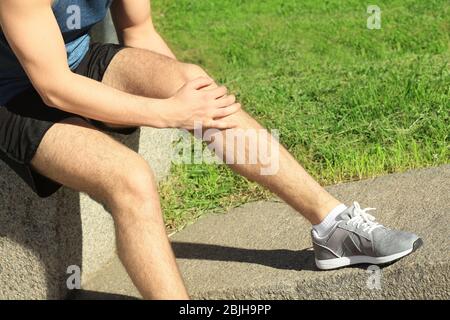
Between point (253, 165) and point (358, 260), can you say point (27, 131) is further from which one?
point (358, 260)

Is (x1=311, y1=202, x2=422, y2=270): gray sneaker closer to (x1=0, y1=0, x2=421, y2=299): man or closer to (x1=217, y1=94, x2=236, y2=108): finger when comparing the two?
(x1=0, y1=0, x2=421, y2=299): man

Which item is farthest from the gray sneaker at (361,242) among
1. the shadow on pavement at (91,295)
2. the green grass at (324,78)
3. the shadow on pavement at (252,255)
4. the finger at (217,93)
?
the green grass at (324,78)

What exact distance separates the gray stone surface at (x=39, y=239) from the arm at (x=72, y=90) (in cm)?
59

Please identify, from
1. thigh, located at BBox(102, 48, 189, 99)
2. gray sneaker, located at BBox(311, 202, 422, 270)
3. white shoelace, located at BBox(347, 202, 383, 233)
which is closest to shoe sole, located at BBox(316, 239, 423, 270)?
gray sneaker, located at BBox(311, 202, 422, 270)

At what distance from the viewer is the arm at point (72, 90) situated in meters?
2.90

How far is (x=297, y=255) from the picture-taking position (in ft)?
11.6

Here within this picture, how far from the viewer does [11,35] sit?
293cm

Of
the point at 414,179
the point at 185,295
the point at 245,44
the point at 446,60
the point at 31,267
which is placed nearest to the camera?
the point at 185,295

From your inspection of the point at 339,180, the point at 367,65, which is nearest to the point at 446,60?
the point at 367,65

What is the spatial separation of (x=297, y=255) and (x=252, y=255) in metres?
0.18

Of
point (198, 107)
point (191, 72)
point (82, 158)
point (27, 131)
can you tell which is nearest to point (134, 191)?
point (82, 158)

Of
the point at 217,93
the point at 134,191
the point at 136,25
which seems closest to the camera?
the point at 134,191

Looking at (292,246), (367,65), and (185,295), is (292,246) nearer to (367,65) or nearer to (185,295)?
(185,295)

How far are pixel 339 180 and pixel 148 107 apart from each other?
1.41 m
